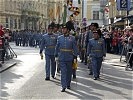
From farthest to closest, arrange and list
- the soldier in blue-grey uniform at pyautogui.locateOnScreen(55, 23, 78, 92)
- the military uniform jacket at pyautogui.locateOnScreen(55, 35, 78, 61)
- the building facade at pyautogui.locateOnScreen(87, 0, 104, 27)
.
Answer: the building facade at pyautogui.locateOnScreen(87, 0, 104, 27)
the military uniform jacket at pyautogui.locateOnScreen(55, 35, 78, 61)
the soldier in blue-grey uniform at pyautogui.locateOnScreen(55, 23, 78, 92)

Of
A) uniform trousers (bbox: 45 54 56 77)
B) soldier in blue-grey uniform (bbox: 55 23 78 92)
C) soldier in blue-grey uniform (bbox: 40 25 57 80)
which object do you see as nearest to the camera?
soldier in blue-grey uniform (bbox: 55 23 78 92)

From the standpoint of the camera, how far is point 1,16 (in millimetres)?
69875

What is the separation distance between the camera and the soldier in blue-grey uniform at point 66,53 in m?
12.8

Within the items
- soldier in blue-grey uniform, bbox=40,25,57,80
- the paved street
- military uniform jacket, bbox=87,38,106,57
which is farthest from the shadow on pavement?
military uniform jacket, bbox=87,38,106,57

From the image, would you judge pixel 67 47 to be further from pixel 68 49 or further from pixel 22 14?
pixel 22 14

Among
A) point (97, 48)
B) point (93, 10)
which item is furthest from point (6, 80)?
point (93, 10)

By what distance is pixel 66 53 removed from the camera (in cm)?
1291

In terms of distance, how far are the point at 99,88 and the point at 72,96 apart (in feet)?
5.58

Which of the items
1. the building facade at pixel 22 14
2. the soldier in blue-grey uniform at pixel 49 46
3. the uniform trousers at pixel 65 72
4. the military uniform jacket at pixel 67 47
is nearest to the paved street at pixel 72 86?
the uniform trousers at pixel 65 72

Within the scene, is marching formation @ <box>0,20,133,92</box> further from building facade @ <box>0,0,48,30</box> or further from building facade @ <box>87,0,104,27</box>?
building facade @ <box>87,0,104,27</box>

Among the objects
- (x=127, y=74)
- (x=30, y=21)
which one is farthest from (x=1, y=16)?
(x=127, y=74)

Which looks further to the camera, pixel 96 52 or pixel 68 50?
pixel 96 52

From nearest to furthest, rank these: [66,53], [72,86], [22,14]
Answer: [66,53] → [72,86] → [22,14]

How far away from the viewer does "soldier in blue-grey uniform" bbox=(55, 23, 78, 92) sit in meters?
12.8
